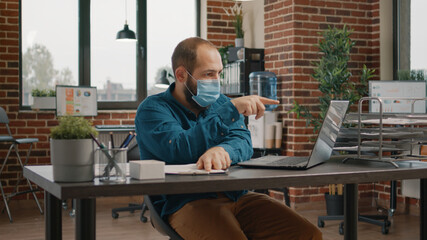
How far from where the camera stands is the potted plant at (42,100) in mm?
5594

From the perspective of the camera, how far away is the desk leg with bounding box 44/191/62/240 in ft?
5.55

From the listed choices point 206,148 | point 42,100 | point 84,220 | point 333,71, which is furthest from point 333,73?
point 84,220

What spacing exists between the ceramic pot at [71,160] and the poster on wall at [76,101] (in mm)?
4226

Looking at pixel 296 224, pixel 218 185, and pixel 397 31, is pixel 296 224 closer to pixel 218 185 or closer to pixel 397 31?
pixel 218 185

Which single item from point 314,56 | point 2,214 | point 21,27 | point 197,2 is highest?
point 197,2

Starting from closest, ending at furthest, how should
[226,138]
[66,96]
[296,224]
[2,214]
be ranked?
[296,224], [226,138], [2,214], [66,96]

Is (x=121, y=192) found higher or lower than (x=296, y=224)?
higher

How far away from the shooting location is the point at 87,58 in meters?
6.06

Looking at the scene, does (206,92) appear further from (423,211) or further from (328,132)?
(423,211)

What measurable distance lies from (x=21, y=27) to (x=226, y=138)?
4446 millimetres

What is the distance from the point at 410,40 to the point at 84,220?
15.0 feet

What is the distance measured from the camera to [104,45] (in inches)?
243

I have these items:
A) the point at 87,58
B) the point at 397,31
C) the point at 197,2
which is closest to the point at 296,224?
the point at 397,31

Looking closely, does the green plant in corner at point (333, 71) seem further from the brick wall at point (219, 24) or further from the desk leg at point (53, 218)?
the desk leg at point (53, 218)
